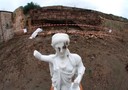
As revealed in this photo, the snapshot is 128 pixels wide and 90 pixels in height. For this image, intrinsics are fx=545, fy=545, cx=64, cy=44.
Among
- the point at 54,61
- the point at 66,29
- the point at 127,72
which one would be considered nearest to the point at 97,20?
the point at 66,29

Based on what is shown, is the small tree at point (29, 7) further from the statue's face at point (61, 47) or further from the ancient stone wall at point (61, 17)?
the statue's face at point (61, 47)

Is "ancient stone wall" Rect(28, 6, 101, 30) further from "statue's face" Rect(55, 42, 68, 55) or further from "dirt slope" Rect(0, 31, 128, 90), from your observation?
"statue's face" Rect(55, 42, 68, 55)

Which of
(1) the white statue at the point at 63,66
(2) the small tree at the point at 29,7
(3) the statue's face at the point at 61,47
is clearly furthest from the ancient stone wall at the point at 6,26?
(3) the statue's face at the point at 61,47

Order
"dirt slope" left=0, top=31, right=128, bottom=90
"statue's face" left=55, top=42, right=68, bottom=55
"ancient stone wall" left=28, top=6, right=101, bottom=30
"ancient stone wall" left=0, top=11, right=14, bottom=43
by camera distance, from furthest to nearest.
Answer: "ancient stone wall" left=0, top=11, right=14, bottom=43, "ancient stone wall" left=28, top=6, right=101, bottom=30, "dirt slope" left=0, top=31, right=128, bottom=90, "statue's face" left=55, top=42, right=68, bottom=55

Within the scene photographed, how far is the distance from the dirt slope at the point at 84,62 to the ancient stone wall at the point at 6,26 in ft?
9.44

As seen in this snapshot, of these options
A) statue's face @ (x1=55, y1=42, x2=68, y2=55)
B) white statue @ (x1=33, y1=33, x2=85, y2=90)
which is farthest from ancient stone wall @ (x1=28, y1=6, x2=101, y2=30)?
statue's face @ (x1=55, y1=42, x2=68, y2=55)

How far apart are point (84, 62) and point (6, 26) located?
1061 centimetres

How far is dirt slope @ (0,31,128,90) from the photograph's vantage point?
24812mm

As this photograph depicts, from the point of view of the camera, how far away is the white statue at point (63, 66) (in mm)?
11712

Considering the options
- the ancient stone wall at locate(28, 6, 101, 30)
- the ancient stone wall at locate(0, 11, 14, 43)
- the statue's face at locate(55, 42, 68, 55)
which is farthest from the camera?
the ancient stone wall at locate(0, 11, 14, 43)

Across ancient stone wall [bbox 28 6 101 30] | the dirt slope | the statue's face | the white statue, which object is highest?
the statue's face

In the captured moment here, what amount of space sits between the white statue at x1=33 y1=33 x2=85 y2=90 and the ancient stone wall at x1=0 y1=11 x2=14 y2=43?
74.7 ft

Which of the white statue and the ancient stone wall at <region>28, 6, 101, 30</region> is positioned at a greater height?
the white statue

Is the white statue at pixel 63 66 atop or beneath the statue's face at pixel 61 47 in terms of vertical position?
beneath
